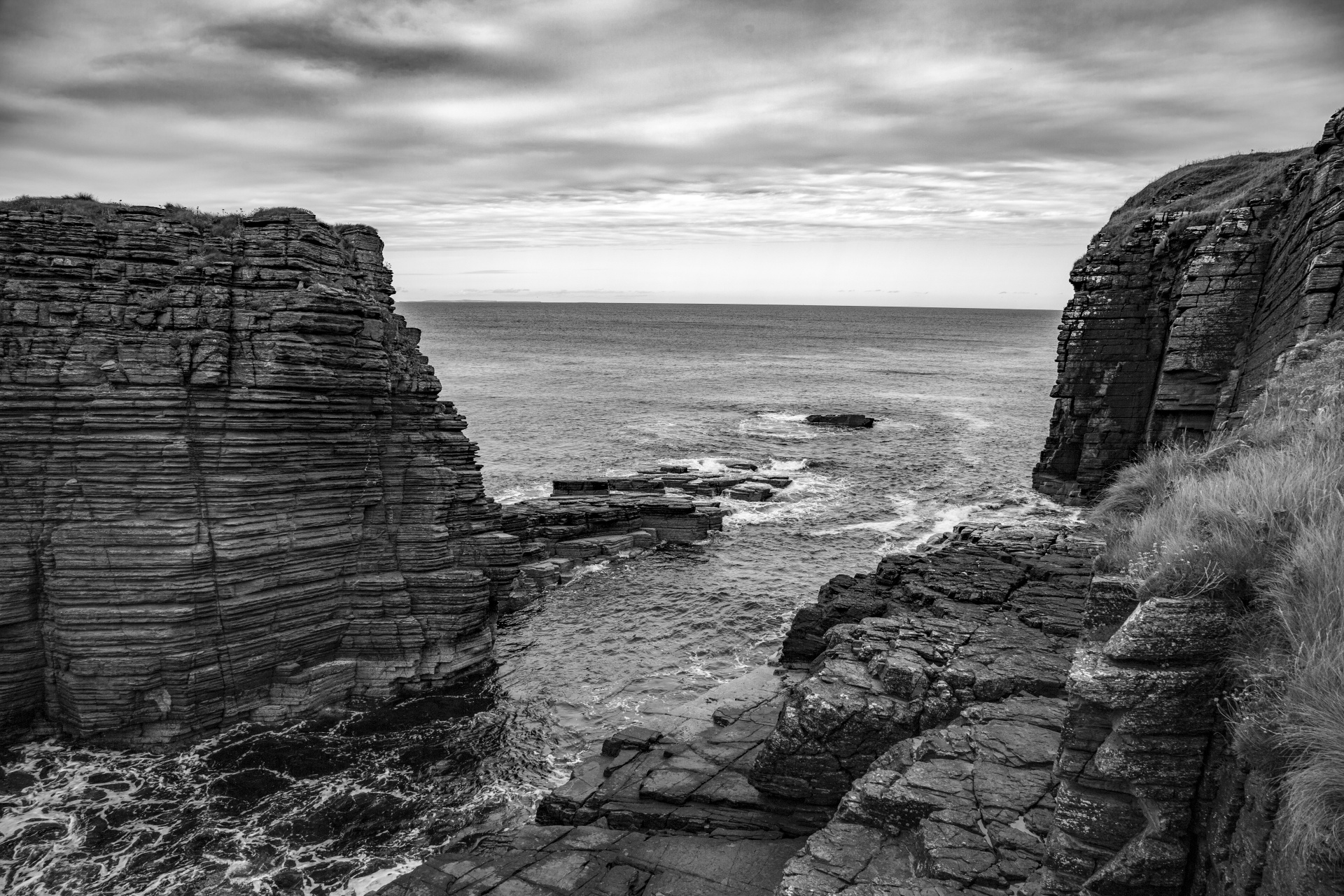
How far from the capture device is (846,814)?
13273mm

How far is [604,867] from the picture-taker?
15.4 m

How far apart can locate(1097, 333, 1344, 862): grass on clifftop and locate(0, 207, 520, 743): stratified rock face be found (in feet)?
70.3

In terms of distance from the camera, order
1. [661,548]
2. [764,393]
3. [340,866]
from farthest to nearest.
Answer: [764,393] < [661,548] < [340,866]

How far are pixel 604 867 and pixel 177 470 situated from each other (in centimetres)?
1586

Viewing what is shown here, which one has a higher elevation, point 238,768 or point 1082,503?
point 1082,503

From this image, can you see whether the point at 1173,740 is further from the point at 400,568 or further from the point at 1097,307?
the point at 1097,307

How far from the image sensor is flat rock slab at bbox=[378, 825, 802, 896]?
14.7 metres

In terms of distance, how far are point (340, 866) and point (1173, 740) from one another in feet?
55.9

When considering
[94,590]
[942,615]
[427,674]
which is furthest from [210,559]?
[942,615]

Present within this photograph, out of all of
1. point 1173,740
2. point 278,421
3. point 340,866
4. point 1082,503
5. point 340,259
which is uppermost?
point 340,259

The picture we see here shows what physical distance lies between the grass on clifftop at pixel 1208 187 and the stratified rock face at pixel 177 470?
4039 cm

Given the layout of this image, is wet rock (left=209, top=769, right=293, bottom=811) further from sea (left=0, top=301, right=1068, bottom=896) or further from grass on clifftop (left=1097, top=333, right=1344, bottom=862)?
grass on clifftop (left=1097, top=333, right=1344, bottom=862)

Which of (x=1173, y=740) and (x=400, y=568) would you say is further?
(x=400, y=568)

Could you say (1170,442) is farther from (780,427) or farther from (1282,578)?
(780,427)
